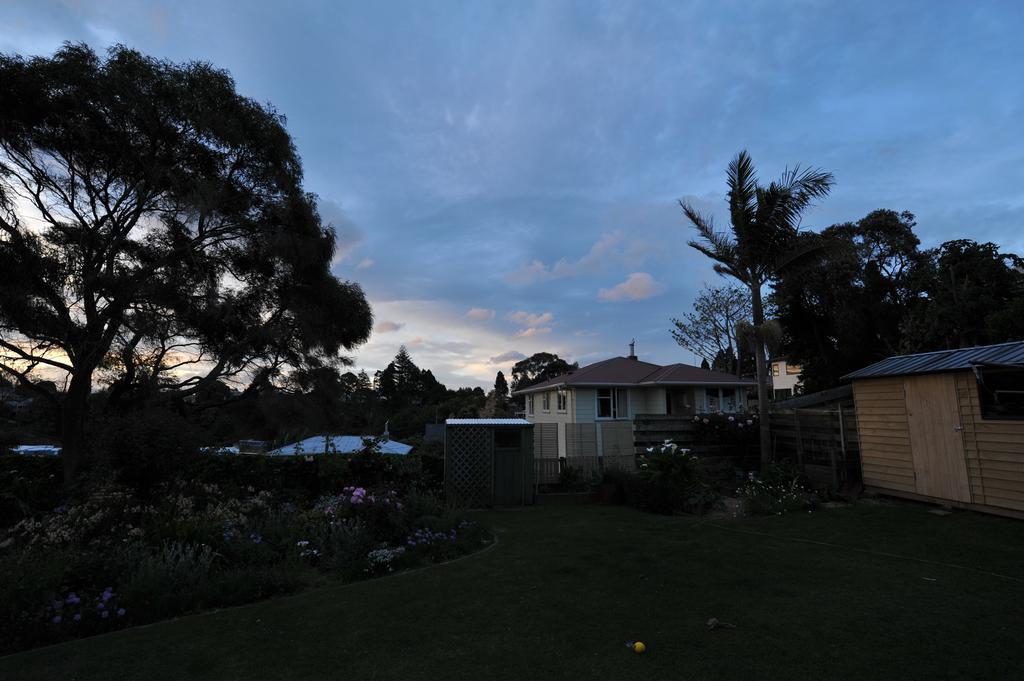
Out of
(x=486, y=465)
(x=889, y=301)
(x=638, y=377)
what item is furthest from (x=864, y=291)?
(x=486, y=465)

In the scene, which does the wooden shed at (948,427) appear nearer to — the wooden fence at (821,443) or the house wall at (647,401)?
the wooden fence at (821,443)

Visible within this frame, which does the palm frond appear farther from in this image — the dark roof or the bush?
the bush

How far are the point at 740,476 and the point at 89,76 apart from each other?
1945cm

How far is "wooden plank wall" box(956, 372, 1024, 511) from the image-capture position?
24.5 feet

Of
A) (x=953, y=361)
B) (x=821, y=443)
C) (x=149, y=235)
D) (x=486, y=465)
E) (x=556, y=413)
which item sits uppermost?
(x=149, y=235)

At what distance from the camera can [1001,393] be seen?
25.5ft

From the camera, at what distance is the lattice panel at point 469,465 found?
39.0 feet

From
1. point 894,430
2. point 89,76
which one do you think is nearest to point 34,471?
point 89,76

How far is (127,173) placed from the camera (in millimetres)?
13836

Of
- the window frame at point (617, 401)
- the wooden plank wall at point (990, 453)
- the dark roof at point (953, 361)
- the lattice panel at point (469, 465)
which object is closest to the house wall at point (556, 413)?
the window frame at point (617, 401)

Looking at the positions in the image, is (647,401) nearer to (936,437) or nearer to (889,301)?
(936,437)

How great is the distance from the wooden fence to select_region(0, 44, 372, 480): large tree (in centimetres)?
1515

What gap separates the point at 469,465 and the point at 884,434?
871 cm

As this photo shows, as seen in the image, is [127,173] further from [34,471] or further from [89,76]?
[34,471]
